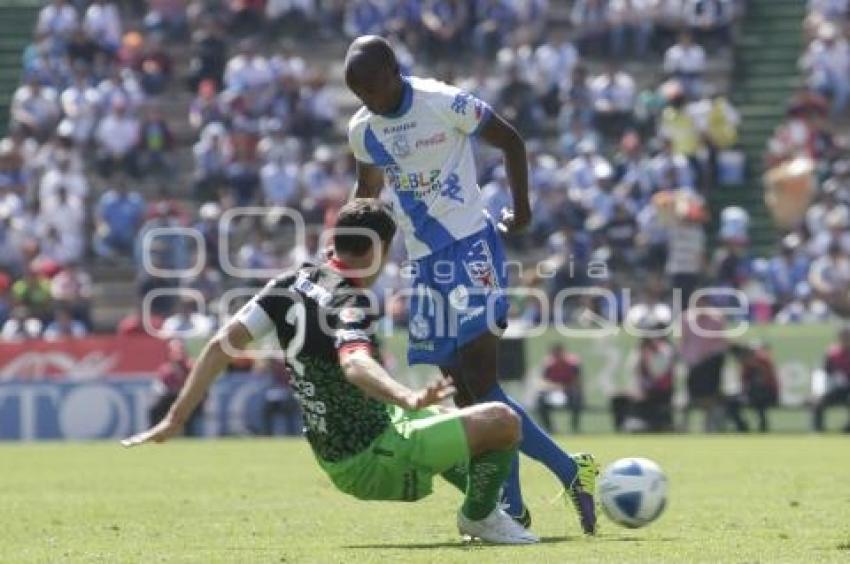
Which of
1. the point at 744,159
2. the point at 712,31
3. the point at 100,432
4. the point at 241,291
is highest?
the point at 712,31

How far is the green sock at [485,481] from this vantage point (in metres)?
10.5

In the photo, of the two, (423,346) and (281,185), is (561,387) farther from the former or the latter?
(423,346)

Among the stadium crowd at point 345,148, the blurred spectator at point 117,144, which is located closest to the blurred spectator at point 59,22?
the stadium crowd at point 345,148

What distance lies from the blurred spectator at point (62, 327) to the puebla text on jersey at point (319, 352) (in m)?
20.4

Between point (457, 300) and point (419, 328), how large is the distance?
0.89 ft

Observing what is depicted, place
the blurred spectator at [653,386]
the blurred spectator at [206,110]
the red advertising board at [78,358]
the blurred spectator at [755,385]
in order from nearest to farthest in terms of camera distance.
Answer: the blurred spectator at [755,385], the blurred spectator at [653,386], the red advertising board at [78,358], the blurred spectator at [206,110]

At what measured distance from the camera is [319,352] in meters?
10.1

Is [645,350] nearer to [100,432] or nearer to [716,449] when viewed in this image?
[716,449]

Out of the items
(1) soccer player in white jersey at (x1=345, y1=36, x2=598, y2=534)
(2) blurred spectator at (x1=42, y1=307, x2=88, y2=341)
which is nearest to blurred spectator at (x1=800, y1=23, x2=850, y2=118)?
(2) blurred spectator at (x1=42, y1=307, x2=88, y2=341)

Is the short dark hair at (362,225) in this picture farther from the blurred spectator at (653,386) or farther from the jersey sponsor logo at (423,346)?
the blurred spectator at (653,386)

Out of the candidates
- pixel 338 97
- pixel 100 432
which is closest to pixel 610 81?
pixel 338 97

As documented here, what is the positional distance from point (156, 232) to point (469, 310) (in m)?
21.5

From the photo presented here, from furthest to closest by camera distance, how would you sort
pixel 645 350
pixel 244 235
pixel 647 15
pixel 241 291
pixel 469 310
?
pixel 647 15 < pixel 244 235 < pixel 241 291 < pixel 645 350 < pixel 469 310

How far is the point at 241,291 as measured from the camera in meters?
30.8
